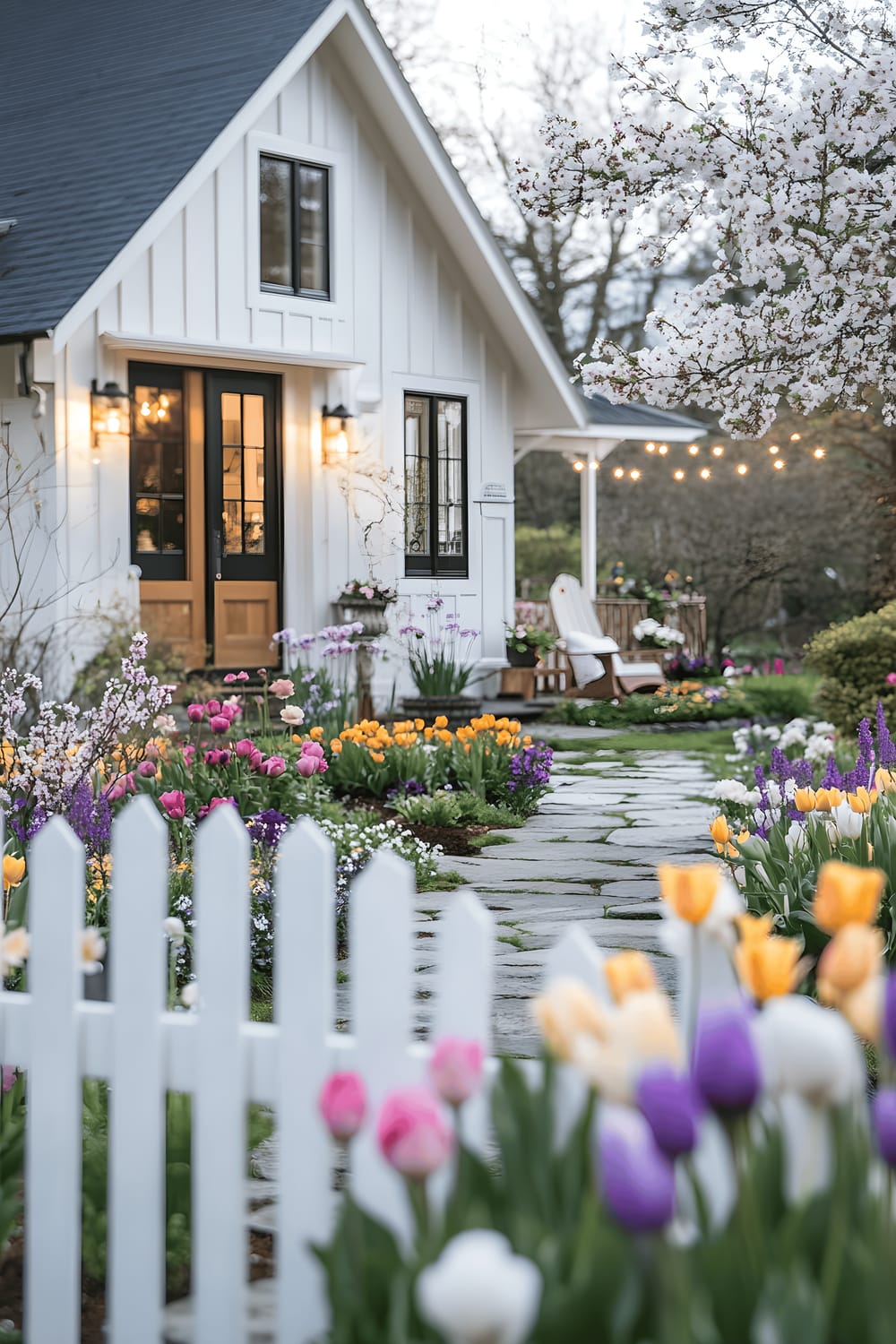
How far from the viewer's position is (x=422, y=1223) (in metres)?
1.70

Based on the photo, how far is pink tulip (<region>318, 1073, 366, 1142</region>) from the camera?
5.57 ft

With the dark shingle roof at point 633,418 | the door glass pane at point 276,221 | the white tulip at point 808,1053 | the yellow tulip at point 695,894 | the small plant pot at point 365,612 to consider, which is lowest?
the white tulip at point 808,1053

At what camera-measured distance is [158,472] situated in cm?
1224

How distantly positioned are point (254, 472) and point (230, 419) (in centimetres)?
48

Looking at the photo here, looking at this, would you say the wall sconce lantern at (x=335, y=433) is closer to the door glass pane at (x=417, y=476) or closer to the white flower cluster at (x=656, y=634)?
the door glass pane at (x=417, y=476)

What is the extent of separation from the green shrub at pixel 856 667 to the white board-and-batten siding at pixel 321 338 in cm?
403

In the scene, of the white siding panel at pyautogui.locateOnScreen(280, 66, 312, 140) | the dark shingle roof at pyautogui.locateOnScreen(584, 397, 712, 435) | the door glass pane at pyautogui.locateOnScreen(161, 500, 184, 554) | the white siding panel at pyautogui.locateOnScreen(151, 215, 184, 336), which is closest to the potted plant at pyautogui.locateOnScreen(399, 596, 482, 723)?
the door glass pane at pyautogui.locateOnScreen(161, 500, 184, 554)

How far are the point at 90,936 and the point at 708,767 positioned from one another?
8533mm

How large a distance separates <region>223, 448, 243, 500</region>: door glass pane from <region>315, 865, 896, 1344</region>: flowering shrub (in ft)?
36.4

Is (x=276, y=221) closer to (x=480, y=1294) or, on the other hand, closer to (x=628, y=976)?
(x=628, y=976)

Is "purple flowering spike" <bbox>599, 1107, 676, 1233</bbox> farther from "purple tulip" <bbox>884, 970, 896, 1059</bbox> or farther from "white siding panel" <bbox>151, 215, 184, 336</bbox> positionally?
"white siding panel" <bbox>151, 215, 184, 336</bbox>

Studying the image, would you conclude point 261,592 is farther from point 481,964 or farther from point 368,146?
point 481,964

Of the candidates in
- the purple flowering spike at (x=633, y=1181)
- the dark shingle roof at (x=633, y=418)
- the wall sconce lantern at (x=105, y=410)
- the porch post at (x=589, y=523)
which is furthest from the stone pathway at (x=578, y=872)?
the dark shingle roof at (x=633, y=418)

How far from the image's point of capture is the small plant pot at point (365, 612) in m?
12.9
